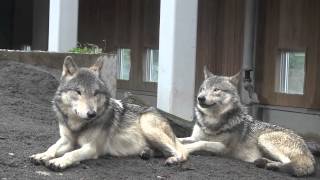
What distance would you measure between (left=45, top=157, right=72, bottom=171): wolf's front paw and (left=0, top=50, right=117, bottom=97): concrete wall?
13.9 feet

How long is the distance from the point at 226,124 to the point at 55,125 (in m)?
2.27

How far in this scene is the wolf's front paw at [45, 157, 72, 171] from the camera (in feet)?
19.1

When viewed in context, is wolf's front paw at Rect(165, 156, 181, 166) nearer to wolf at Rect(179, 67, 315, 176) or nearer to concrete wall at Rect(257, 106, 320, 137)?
wolf at Rect(179, 67, 315, 176)

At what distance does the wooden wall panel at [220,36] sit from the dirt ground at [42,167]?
190 inches

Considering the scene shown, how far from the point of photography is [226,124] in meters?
7.99

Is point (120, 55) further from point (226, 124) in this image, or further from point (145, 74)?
point (226, 124)

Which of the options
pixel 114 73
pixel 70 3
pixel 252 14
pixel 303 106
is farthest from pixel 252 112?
pixel 70 3

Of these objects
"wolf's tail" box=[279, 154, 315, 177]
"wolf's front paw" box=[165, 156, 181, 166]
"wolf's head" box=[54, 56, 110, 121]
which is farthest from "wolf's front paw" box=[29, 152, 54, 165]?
"wolf's tail" box=[279, 154, 315, 177]

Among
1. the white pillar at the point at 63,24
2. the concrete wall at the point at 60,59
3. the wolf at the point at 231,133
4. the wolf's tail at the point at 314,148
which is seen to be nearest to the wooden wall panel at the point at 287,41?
the wolf's tail at the point at 314,148

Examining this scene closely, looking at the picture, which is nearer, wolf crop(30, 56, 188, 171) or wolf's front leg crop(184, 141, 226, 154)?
wolf crop(30, 56, 188, 171)

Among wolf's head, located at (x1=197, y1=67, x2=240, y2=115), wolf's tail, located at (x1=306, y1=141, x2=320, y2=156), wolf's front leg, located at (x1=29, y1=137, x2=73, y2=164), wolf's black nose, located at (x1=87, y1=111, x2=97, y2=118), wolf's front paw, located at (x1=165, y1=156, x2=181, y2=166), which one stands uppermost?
wolf's head, located at (x1=197, y1=67, x2=240, y2=115)

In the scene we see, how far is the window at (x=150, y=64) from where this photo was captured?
50.3 ft

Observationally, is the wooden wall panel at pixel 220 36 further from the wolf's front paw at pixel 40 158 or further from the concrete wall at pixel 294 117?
the wolf's front paw at pixel 40 158

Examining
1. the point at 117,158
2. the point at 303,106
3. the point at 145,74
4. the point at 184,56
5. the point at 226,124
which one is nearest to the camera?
the point at 117,158
